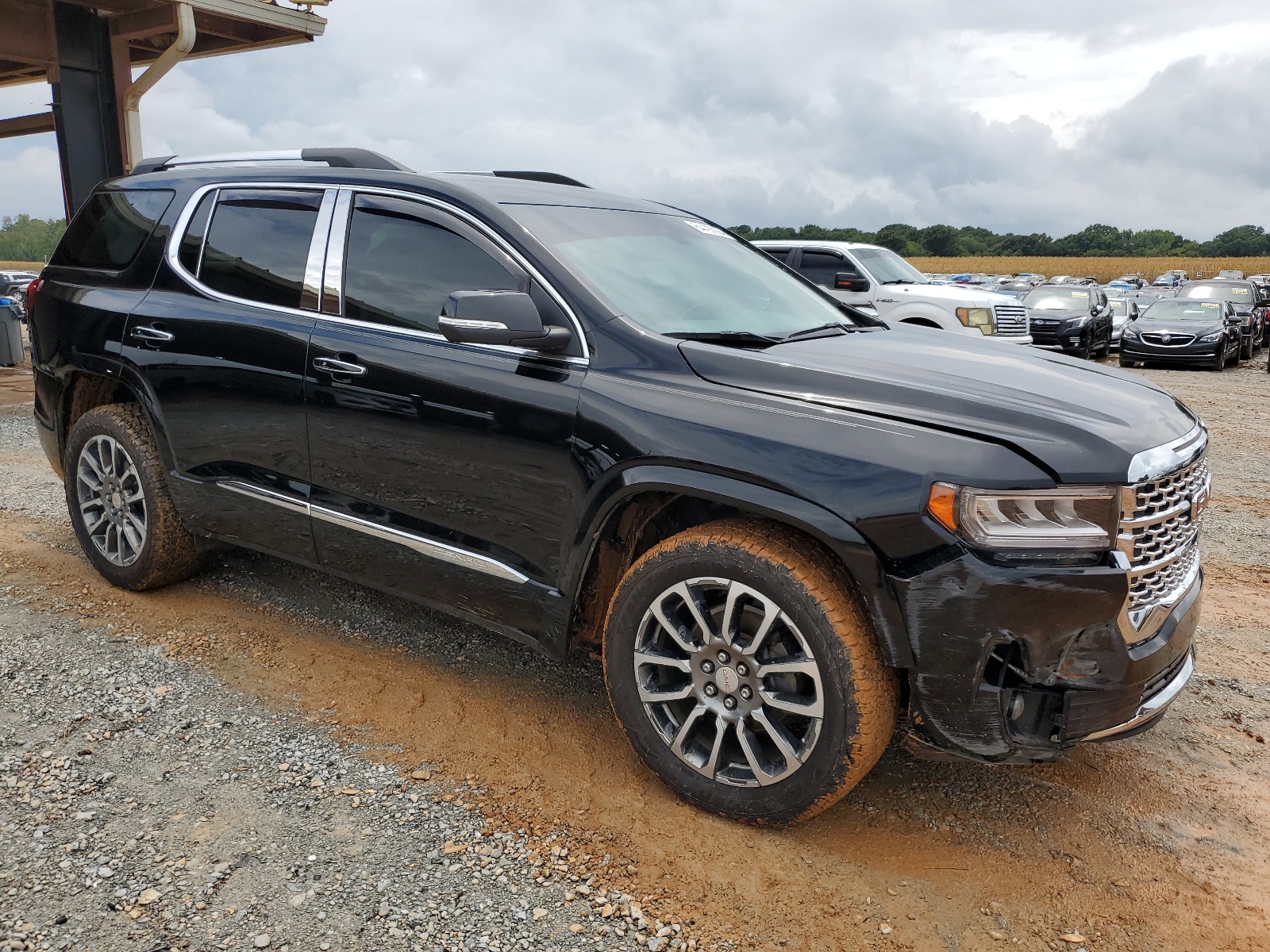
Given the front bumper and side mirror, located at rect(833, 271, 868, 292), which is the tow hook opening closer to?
side mirror, located at rect(833, 271, 868, 292)

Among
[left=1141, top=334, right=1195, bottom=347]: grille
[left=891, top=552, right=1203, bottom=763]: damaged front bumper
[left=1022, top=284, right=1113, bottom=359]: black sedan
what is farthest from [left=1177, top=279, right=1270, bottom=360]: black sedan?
[left=891, top=552, right=1203, bottom=763]: damaged front bumper

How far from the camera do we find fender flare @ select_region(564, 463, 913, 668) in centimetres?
248

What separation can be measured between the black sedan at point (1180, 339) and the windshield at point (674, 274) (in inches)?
682

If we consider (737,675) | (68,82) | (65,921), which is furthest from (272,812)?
(68,82)

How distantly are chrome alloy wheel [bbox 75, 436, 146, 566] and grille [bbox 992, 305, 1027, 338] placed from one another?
1193 centimetres

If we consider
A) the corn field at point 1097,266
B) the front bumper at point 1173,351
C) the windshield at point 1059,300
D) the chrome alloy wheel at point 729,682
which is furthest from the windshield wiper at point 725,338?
the corn field at point 1097,266

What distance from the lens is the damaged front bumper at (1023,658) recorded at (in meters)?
2.37

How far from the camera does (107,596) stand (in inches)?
176

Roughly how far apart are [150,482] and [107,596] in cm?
69

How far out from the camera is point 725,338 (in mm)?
3051

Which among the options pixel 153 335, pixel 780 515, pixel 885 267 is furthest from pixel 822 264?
pixel 780 515

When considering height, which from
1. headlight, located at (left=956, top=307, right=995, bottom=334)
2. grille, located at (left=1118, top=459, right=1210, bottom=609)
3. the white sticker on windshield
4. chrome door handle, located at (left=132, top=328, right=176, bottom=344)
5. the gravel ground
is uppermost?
the white sticker on windshield

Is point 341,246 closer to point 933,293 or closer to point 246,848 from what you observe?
point 246,848

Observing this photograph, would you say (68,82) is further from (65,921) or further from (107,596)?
(65,921)
